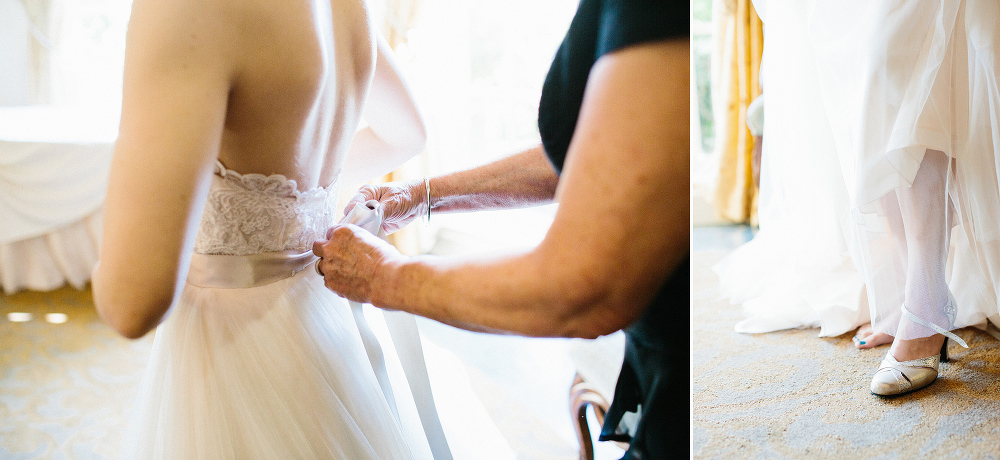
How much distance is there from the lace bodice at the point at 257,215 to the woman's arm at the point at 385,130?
0.15 metres

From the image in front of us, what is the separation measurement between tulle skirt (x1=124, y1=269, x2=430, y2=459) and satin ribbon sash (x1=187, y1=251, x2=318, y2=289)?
0.01 meters

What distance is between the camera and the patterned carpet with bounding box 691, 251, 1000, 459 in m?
1.21

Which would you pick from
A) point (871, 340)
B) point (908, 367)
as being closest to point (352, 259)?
point (908, 367)

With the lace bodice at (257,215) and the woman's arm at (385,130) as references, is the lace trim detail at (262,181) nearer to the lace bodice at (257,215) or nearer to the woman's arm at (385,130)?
the lace bodice at (257,215)

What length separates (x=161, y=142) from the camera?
0.45 m

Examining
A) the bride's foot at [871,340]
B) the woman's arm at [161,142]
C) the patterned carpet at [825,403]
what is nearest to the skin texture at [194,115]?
the woman's arm at [161,142]

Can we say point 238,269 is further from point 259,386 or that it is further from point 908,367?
point 908,367

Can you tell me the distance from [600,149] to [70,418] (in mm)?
1234

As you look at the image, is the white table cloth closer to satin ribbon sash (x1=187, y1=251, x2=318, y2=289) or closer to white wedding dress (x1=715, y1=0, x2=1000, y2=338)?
satin ribbon sash (x1=187, y1=251, x2=318, y2=289)

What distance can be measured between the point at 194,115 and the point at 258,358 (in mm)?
308

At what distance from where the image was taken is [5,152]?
762 millimetres

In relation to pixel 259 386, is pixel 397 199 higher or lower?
higher

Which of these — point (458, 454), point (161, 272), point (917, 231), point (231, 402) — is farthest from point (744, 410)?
point (161, 272)

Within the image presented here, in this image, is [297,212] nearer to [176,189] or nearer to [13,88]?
[176,189]
